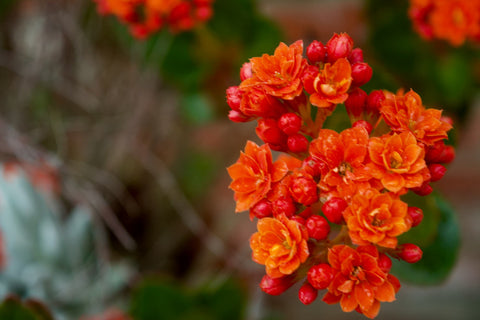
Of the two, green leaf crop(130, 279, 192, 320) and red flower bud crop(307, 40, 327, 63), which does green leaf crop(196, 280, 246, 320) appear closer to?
green leaf crop(130, 279, 192, 320)

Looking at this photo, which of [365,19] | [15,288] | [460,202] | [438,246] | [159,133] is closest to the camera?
[438,246]

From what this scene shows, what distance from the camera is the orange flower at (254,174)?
527 millimetres

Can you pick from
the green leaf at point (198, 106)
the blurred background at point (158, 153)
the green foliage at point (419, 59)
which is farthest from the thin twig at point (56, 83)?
the green foliage at point (419, 59)

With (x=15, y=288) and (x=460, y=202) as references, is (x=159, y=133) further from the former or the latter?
(x=460, y=202)

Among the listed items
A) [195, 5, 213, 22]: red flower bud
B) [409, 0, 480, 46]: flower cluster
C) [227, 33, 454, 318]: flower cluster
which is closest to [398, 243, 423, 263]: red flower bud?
[227, 33, 454, 318]: flower cluster

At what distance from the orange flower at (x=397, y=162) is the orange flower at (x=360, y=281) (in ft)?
0.26

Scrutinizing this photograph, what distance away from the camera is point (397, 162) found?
0.47 m

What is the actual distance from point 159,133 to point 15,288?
0.75 metres

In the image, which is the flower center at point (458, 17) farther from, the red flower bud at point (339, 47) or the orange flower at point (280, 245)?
the orange flower at point (280, 245)

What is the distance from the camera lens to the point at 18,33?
5.60ft

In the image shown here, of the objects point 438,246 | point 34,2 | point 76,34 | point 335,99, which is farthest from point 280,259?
point 34,2

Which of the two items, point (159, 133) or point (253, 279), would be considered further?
point (159, 133)

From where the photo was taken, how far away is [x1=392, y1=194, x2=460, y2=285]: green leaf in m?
A: 0.79

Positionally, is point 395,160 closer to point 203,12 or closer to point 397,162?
point 397,162
